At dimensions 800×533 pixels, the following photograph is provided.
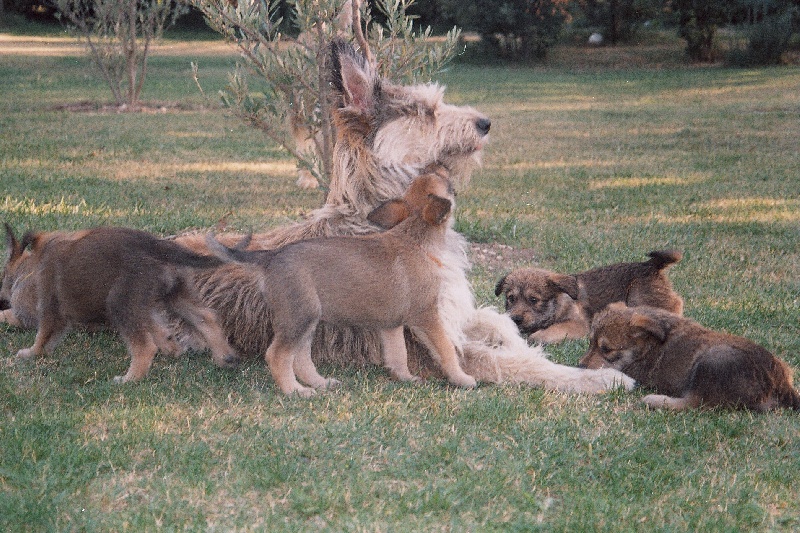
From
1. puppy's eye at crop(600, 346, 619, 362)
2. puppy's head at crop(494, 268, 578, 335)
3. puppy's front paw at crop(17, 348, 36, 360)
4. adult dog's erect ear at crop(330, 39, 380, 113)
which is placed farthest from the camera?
puppy's head at crop(494, 268, 578, 335)

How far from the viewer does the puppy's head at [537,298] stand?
6.76 m

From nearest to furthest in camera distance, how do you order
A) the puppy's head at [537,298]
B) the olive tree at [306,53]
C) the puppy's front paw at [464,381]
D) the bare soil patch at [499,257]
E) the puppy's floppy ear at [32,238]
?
the puppy's front paw at [464,381] < the puppy's floppy ear at [32,238] < the puppy's head at [537,298] < the olive tree at [306,53] < the bare soil patch at [499,257]

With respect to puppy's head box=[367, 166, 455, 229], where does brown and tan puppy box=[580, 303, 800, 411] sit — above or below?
below

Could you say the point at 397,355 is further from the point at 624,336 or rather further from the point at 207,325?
the point at 624,336

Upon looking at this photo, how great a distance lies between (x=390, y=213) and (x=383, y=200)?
1.29ft

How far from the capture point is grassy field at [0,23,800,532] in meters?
3.72

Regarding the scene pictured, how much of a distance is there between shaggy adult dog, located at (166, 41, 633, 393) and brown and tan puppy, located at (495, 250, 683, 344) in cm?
119

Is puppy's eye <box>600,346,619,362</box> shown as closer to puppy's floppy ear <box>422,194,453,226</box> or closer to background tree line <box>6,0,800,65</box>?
puppy's floppy ear <box>422,194,453,226</box>

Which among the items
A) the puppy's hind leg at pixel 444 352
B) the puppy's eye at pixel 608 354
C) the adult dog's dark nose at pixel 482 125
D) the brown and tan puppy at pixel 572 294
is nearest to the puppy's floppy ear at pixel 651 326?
the puppy's eye at pixel 608 354

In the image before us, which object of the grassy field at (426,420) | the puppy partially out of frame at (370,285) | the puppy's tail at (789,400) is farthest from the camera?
the puppy's tail at (789,400)

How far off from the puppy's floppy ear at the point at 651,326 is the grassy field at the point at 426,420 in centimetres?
40

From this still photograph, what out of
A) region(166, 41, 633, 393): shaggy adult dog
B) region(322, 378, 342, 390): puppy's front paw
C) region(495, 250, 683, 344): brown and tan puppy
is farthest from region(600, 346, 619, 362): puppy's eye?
region(322, 378, 342, 390): puppy's front paw

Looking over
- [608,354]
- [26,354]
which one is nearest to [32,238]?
[26,354]

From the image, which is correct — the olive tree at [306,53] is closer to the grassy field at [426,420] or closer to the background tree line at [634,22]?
the grassy field at [426,420]
